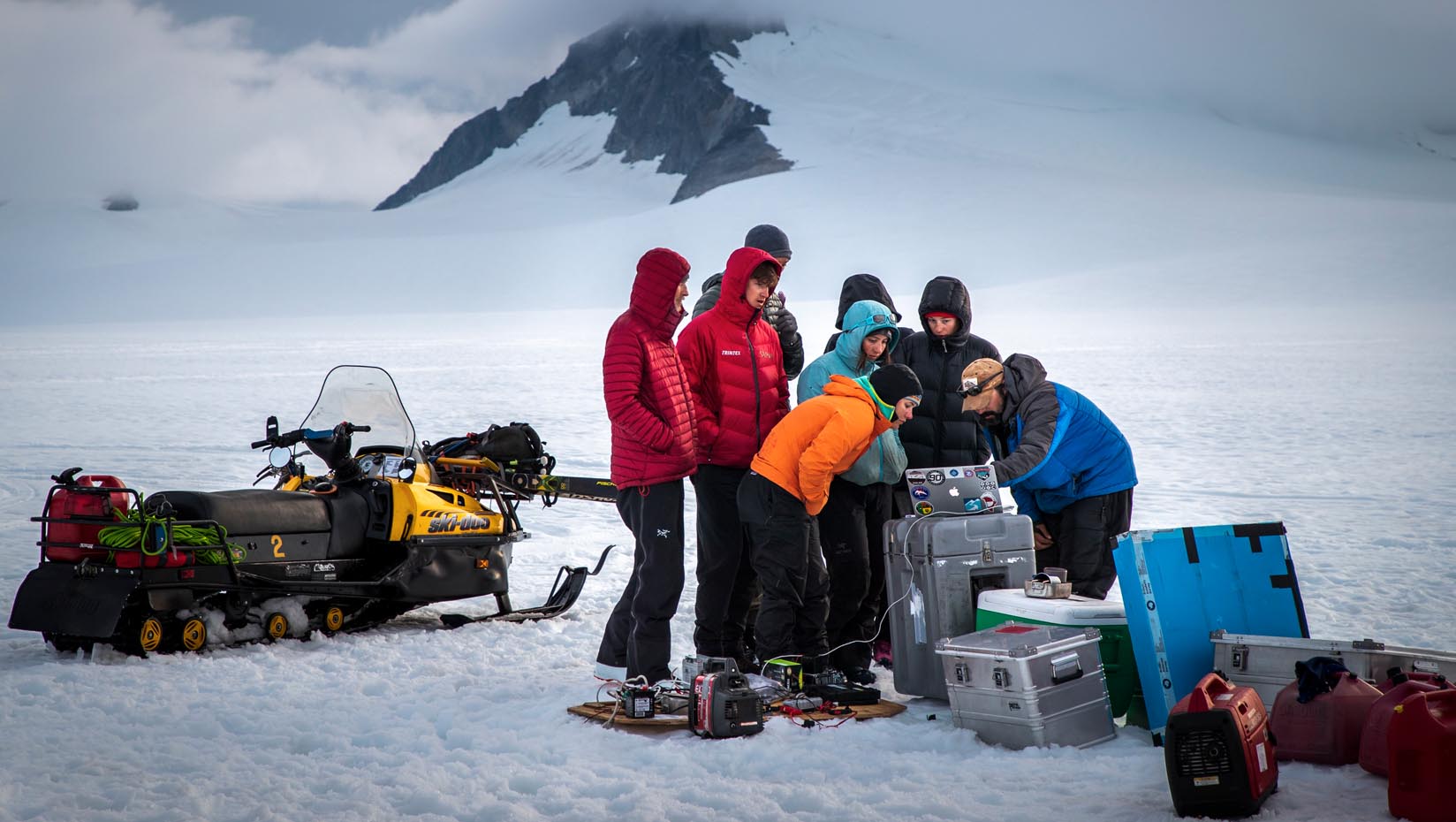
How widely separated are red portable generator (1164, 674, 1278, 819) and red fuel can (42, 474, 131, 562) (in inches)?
137

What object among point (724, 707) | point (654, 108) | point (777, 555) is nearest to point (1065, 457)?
point (777, 555)

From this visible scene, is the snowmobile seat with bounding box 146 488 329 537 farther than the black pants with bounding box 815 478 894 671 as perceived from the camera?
Yes

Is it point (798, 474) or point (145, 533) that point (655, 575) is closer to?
point (798, 474)

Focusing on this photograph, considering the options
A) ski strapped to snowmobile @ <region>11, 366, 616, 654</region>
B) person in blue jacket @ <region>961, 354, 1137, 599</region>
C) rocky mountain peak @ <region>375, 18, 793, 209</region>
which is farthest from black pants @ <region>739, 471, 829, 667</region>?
rocky mountain peak @ <region>375, 18, 793, 209</region>

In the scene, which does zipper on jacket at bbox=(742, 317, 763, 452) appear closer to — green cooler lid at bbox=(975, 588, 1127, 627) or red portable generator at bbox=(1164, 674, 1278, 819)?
green cooler lid at bbox=(975, 588, 1127, 627)

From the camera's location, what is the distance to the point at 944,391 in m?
4.47

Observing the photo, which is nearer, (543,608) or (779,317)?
(779,317)

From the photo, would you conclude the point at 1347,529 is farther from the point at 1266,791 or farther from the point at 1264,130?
the point at 1264,130

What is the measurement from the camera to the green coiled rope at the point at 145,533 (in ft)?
13.6

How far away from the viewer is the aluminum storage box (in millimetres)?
3551

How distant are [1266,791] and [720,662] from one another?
1.48 meters

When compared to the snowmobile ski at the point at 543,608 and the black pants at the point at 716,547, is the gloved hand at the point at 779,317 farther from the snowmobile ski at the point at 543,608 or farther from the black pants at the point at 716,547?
the snowmobile ski at the point at 543,608

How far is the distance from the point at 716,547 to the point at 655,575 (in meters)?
0.25


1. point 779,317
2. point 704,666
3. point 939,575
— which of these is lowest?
point 704,666
